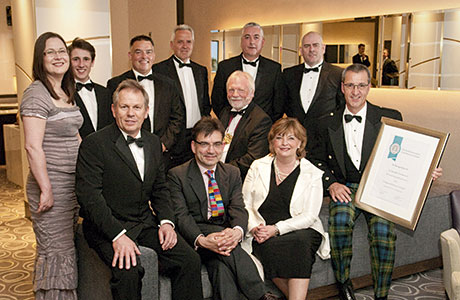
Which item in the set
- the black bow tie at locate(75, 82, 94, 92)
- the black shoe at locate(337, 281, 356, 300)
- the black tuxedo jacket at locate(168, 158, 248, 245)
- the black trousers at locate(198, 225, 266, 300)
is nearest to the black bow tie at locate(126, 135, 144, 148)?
the black tuxedo jacket at locate(168, 158, 248, 245)

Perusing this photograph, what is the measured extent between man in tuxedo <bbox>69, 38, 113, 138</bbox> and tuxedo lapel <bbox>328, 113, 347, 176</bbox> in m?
1.75

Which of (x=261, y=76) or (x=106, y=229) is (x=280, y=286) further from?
(x=261, y=76)

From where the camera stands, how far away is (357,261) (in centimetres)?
393

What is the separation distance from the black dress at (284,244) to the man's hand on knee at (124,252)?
0.90 meters

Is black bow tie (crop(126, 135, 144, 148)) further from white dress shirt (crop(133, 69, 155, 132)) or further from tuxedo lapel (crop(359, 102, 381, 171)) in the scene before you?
tuxedo lapel (crop(359, 102, 381, 171))

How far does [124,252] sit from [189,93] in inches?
93.9

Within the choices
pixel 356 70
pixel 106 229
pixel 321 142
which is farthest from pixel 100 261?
pixel 356 70

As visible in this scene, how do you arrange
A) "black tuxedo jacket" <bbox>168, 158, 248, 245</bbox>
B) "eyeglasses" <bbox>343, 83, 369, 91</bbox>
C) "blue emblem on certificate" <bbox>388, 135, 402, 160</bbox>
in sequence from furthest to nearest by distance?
"eyeglasses" <bbox>343, 83, 369, 91</bbox>, "blue emblem on certificate" <bbox>388, 135, 402, 160</bbox>, "black tuxedo jacket" <bbox>168, 158, 248, 245</bbox>

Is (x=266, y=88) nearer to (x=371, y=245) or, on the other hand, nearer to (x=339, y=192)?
(x=339, y=192)

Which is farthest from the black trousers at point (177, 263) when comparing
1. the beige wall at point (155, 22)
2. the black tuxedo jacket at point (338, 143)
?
the beige wall at point (155, 22)

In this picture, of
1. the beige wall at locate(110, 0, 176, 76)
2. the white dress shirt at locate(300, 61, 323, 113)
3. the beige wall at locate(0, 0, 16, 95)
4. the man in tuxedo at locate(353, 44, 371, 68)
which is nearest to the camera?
the white dress shirt at locate(300, 61, 323, 113)

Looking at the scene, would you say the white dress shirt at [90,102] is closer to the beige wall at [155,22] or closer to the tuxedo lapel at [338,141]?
the tuxedo lapel at [338,141]

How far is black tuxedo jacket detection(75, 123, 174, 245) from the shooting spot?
119 inches

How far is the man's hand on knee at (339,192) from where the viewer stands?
3.80 metres
